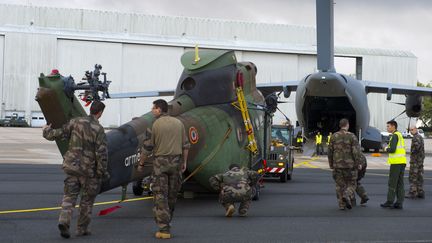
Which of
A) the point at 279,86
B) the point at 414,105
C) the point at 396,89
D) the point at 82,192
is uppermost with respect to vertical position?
the point at 279,86

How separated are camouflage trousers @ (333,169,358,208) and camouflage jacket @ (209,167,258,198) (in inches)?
71.0

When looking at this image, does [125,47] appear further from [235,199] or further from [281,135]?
[235,199]

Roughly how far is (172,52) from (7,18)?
19946 millimetres

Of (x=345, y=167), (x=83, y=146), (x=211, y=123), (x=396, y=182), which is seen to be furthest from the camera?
(x=211, y=123)

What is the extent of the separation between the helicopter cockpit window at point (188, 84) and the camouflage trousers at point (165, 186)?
5.26 metres

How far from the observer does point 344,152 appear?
12.6 metres

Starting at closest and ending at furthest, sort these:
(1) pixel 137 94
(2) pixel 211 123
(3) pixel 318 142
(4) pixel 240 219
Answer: (4) pixel 240 219 < (2) pixel 211 123 < (3) pixel 318 142 < (1) pixel 137 94

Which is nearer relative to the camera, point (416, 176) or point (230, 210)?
point (230, 210)

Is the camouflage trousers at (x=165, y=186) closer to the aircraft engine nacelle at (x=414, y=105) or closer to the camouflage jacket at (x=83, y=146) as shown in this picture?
the camouflage jacket at (x=83, y=146)

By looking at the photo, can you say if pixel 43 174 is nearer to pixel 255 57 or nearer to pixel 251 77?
pixel 251 77

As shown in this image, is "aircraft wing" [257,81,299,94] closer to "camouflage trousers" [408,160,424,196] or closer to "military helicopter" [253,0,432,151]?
"military helicopter" [253,0,432,151]

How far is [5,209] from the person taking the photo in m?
11.5

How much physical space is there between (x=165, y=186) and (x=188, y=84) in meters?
5.67

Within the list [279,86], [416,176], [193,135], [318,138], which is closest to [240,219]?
[193,135]
